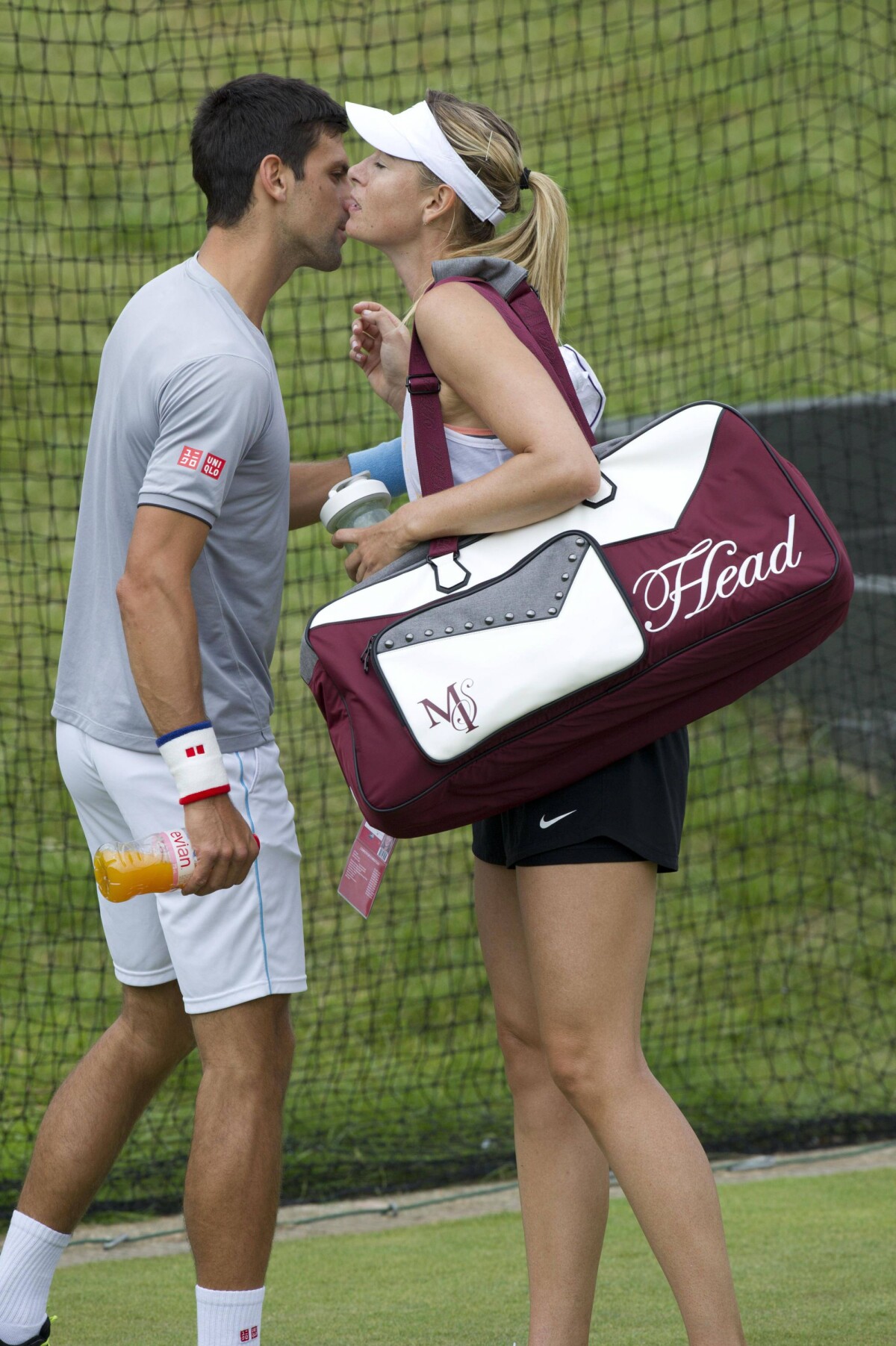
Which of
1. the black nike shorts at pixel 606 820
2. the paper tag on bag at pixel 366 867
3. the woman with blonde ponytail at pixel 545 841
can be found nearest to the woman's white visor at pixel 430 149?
the woman with blonde ponytail at pixel 545 841

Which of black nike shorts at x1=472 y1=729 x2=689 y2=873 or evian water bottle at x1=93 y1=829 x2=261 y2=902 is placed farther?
evian water bottle at x1=93 y1=829 x2=261 y2=902

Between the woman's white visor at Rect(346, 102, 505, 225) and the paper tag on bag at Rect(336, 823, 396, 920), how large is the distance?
0.87 metres

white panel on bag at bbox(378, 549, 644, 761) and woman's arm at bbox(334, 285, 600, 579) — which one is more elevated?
woman's arm at bbox(334, 285, 600, 579)

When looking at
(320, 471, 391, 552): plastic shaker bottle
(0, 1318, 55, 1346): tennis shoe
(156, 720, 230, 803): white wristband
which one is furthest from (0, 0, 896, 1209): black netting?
(0, 1318, 55, 1346): tennis shoe

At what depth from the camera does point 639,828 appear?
193cm

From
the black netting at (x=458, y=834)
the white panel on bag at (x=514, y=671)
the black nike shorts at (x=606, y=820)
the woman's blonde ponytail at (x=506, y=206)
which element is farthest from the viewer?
the black netting at (x=458, y=834)

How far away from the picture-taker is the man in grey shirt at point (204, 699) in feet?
6.93

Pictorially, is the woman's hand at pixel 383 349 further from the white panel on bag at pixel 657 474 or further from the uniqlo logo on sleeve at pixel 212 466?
the white panel on bag at pixel 657 474

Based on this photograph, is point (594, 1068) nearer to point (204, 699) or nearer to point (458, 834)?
point (204, 699)

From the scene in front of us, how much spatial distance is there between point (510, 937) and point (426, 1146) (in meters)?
2.02

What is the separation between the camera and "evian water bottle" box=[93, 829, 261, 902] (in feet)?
6.82

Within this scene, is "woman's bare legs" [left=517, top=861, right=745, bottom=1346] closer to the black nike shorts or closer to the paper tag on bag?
the black nike shorts

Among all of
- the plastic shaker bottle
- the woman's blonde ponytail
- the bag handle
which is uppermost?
the woman's blonde ponytail

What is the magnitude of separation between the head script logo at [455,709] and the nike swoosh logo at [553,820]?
183 mm
